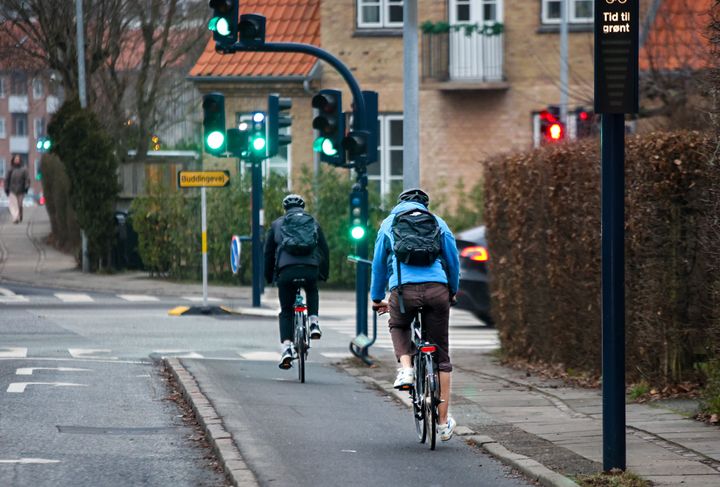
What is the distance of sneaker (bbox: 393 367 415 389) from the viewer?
33.4ft

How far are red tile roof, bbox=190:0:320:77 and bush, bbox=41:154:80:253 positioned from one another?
14.9 ft

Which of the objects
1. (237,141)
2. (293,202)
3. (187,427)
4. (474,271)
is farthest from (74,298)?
(187,427)

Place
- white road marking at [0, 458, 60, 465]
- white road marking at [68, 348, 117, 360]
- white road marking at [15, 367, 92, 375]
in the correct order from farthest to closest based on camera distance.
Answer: white road marking at [68, 348, 117, 360]
white road marking at [15, 367, 92, 375]
white road marking at [0, 458, 60, 465]

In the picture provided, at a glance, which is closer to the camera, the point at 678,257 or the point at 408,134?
the point at 678,257

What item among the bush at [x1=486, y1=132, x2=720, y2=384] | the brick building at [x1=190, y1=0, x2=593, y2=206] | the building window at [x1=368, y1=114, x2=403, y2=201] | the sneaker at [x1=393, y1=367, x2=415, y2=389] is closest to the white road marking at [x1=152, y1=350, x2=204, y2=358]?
the bush at [x1=486, y1=132, x2=720, y2=384]

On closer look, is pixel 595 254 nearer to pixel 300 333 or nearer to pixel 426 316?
pixel 300 333

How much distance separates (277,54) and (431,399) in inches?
1106

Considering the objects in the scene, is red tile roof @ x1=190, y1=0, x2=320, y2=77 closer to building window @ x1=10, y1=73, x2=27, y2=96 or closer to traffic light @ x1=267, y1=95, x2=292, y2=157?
building window @ x1=10, y1=73, x2=27, y2=96

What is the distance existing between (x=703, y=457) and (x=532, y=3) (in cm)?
2725

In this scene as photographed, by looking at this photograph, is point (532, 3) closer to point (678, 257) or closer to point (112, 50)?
point (112, 50)

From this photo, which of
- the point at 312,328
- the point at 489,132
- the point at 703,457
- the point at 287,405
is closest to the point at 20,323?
the point at 312,328

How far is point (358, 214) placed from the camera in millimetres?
16453

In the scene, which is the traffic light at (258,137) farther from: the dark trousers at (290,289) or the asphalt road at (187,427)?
the dark trousers at (290,289)

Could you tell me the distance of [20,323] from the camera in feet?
71.2
